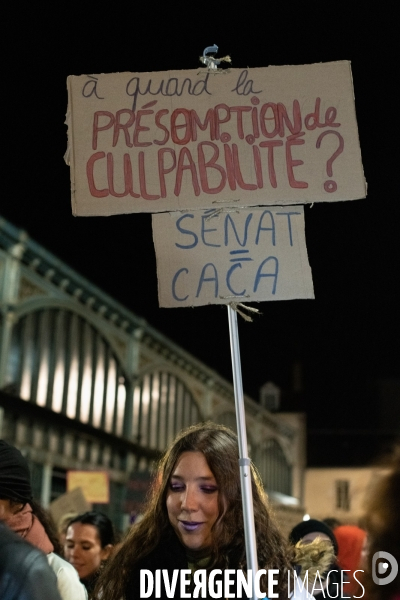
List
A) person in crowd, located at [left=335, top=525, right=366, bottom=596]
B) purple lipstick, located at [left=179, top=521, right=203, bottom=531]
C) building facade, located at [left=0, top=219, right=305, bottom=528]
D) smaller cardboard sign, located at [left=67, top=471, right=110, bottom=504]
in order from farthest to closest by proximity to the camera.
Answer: building facade, located at [left=0, top=219, right=305, bottom=528], smaller cardboard sign, located at [left=67, top=471, right=110, bottom=504], person in crowd, located at [left=335, top=525, right=366, bottom=596], purple lipstick, located at [left=179, top=521, right=203, bottom=531]

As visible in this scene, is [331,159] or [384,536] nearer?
[384,536]

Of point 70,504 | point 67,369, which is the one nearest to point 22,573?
point 70,504

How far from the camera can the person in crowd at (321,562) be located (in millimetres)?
2955

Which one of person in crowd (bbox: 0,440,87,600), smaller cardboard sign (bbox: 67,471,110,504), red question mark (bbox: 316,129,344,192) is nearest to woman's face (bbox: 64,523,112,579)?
person in crowd (bbox: 0,440,87,600)

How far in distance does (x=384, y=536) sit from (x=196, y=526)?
131 cm

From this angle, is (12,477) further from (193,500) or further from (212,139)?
(212,139)

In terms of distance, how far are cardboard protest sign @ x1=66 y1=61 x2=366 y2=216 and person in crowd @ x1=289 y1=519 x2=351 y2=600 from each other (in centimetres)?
142

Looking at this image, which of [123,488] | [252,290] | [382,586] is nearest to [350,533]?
[252,290]

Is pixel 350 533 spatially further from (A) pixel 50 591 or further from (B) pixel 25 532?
(A) pixel 50 591

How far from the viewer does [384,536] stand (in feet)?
5.46

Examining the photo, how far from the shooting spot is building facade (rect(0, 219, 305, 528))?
770 inches

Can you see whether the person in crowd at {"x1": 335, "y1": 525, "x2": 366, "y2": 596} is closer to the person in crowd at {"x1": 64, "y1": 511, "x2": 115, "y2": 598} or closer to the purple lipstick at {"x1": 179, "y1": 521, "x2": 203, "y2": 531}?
the person in crowd at {"x1": 64, "y1": 511, "x2": 115, "y2": 598}

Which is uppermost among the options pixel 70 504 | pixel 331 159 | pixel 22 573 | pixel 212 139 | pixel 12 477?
pixel 212 139

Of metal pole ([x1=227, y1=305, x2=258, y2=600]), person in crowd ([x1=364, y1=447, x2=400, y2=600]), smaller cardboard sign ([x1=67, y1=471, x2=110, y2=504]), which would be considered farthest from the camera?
smaller cardboard sign ([x1=67, y1=471, x2=110, y2=504])
